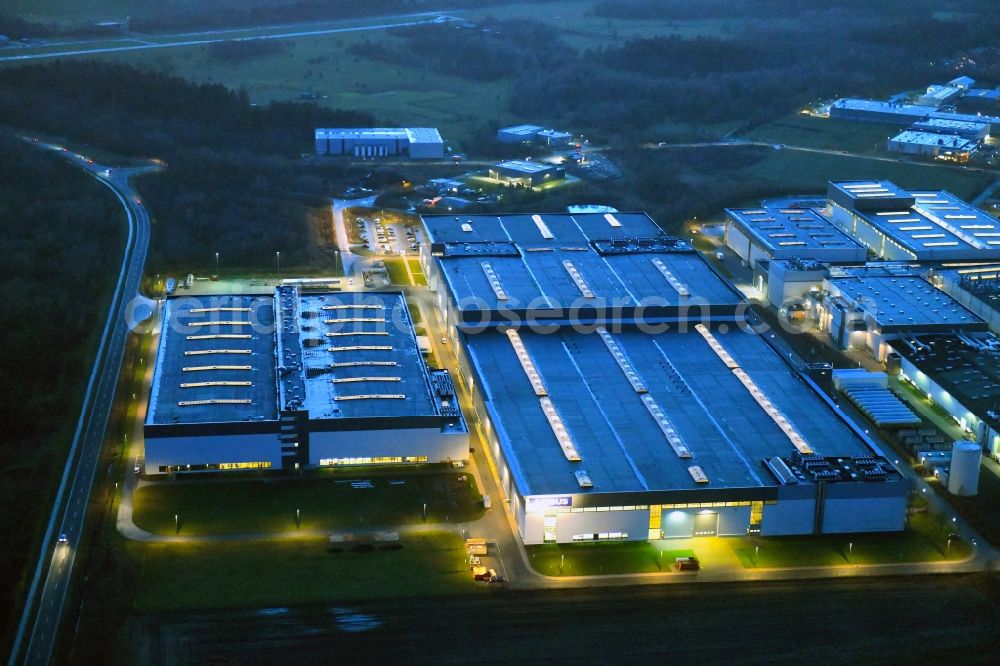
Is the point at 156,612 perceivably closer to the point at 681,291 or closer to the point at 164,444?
the point at 164,444

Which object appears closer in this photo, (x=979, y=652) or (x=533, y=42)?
(x=979, y=652)

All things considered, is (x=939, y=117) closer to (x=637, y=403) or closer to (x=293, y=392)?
(x=637, y=403)

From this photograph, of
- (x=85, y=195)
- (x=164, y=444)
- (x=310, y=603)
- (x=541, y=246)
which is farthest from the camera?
(x=85, y=195)

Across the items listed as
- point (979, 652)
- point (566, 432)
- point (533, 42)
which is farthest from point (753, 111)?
point (979, 652)

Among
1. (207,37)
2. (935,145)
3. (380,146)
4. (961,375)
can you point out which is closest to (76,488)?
(961,375)

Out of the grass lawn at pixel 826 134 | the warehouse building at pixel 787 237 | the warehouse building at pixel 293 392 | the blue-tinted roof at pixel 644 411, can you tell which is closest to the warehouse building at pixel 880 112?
the grass lawn at pixel 826 134

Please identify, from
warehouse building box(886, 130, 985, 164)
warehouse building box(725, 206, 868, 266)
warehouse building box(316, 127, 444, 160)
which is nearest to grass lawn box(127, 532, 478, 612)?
warehouse building box(725, 206, 868, 266)

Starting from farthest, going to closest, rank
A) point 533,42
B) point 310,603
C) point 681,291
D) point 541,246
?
point 533,42 < point 541,246 < point 681,291 < point 310,603
